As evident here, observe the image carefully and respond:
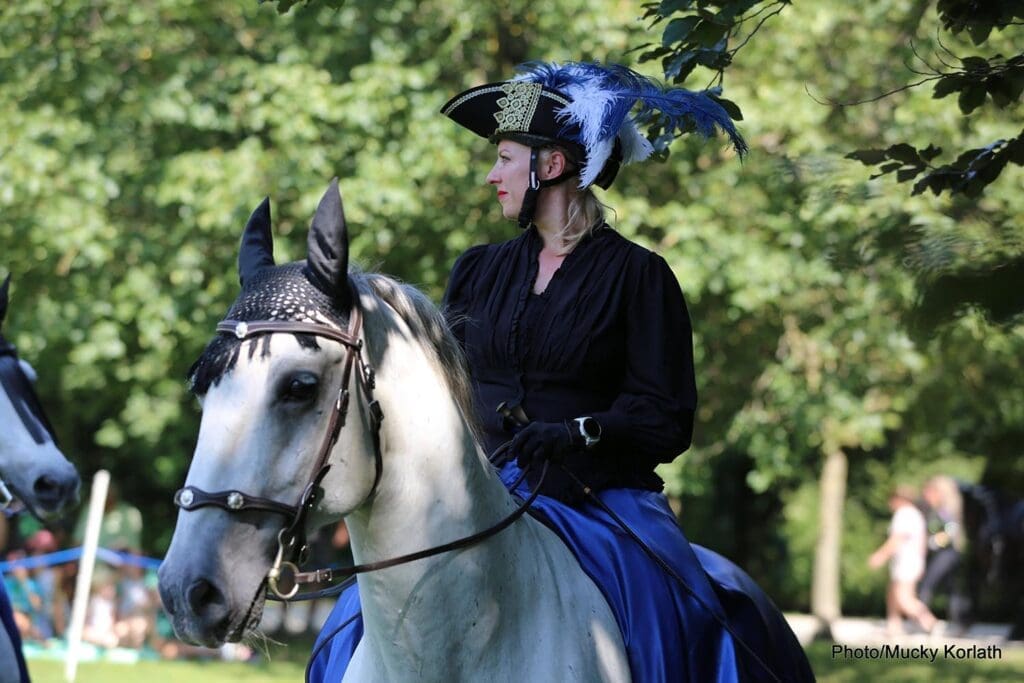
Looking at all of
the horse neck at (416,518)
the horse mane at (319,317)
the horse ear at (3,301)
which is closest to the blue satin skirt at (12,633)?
the horse ear at (3,301)

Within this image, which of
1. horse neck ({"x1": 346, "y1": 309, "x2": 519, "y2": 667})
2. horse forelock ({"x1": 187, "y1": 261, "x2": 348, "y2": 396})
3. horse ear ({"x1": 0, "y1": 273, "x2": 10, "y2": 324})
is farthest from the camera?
horse ear ({"x1": 0, "y1": 273, "x2": 10, "y2": 324})

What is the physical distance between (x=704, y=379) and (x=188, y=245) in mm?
5881

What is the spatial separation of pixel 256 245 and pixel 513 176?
3.73 feet

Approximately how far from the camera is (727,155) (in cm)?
1580

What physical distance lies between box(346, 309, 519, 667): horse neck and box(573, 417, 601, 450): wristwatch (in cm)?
48

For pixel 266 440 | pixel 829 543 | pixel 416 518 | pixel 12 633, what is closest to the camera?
pixel 266 440

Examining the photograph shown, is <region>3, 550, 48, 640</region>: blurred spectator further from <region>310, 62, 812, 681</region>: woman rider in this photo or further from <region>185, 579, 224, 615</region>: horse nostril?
<region>185, 579, 224, 615</region>: horse nostril

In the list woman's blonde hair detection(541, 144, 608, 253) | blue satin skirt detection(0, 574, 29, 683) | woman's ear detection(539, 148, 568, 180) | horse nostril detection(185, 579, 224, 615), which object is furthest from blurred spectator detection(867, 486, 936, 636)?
horse nostril detection(185, 579, 224, 615)

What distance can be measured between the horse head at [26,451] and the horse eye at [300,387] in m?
3.21

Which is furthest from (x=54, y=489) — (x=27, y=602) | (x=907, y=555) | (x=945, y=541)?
(x=945, y=541)

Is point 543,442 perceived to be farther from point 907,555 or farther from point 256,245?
point 907,555

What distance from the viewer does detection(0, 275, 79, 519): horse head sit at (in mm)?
6078

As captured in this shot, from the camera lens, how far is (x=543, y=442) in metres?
4.04

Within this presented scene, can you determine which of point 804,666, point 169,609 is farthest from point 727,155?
point 169,609
